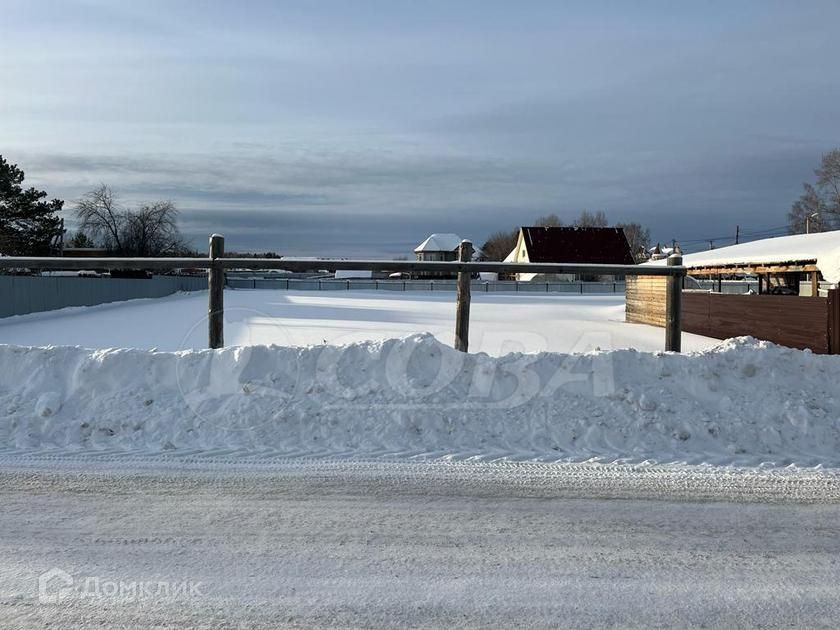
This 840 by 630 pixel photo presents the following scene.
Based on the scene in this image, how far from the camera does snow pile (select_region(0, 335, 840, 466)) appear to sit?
5656 millimetres

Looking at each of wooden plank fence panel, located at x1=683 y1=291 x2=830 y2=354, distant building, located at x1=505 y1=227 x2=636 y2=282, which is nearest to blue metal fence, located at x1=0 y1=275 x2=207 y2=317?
wooden plank fence panel, located at x1=683 y1=291 x2=830 y2=354

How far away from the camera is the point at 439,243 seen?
9025 cm

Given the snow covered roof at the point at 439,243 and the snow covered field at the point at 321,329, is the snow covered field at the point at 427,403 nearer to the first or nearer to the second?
the snow covered field at the point at 321,329

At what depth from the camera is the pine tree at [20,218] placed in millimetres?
42062

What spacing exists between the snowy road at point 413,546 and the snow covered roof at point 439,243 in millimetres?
83977

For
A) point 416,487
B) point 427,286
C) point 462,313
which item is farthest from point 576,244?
point 416,487

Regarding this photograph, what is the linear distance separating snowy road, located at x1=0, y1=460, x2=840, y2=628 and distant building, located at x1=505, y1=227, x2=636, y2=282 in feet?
175

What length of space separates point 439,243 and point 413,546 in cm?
8729

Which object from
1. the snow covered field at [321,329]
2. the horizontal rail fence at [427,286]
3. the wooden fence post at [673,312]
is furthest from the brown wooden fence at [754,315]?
the horizontal rail fence at [427,286]

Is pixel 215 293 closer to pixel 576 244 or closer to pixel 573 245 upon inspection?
pixel 573 245

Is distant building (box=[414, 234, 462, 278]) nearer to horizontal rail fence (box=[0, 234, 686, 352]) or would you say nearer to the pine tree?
the pine tree

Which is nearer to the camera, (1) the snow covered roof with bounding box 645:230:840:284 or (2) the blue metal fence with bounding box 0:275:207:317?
(1) the snow covered roof with bounding box 645:230:840:284

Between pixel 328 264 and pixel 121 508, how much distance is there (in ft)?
11.8

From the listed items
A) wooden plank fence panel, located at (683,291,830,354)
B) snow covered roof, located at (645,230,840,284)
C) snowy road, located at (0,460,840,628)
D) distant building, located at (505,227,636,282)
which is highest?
distant building, located at (505,227,636,282)
